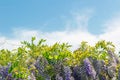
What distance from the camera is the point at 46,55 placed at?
10.9 metres

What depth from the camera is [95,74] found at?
11.3m

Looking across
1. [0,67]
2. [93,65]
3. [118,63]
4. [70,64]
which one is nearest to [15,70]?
[0,67]

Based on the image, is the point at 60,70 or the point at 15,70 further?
the point at 60,70

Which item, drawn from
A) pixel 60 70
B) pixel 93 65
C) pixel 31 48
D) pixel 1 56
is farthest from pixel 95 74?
pixel 1 56

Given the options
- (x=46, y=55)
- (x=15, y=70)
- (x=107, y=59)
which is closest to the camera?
(x=15, y=70)

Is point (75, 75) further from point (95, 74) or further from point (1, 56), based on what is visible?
point (1, 56)

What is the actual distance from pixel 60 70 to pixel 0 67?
1.66 m

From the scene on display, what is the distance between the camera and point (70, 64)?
11.1 metres

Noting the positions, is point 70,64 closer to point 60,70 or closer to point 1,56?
point 60,70

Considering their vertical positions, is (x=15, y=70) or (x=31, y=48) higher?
(x=31, y=48)

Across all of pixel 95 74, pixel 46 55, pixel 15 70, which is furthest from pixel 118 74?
pixel 15 70

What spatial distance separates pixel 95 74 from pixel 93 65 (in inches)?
12.3

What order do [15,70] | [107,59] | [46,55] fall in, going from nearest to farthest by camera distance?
[15,70] < [46,55] < [107,59]

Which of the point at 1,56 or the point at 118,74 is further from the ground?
the point at 1,56
